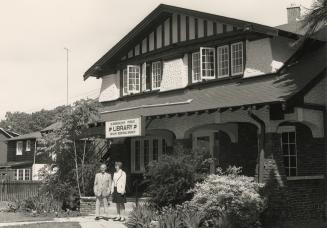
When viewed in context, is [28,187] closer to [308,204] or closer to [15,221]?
[15,221]

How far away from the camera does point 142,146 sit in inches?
874

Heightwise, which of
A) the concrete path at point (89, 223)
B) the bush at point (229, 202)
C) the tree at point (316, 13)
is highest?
the tree at point (316, 13)

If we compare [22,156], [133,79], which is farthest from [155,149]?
[22,156]

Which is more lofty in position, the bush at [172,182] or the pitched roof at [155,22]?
the pitched roof at [155,22]

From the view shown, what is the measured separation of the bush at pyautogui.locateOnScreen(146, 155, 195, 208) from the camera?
14891 millimetres

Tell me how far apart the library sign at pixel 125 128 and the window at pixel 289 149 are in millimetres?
4619

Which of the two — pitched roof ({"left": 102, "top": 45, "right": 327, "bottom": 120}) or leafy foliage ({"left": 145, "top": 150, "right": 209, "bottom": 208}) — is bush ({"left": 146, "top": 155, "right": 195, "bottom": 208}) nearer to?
leafy foliage ({"left": 145, "top": 150, "right": 209, "bottom": 208})

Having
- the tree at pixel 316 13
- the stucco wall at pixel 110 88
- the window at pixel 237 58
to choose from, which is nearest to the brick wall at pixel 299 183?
the window at pixel 237 58

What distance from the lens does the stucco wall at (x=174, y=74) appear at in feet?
66.8

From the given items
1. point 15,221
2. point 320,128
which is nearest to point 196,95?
point 320,128

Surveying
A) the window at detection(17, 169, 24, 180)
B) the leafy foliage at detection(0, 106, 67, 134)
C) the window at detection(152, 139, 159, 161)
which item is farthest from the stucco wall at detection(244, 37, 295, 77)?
the leafy foliage at detection(0, 106, 67, 134)

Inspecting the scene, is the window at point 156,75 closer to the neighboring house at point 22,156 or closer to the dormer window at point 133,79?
the dormer window at point 133,79

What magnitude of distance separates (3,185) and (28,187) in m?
2.89

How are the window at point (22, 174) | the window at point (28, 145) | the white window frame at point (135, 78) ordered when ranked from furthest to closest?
1. the window at point (28, 145)
2. the window at point (22, 174)
3. the white window frame at point (135, 78)
